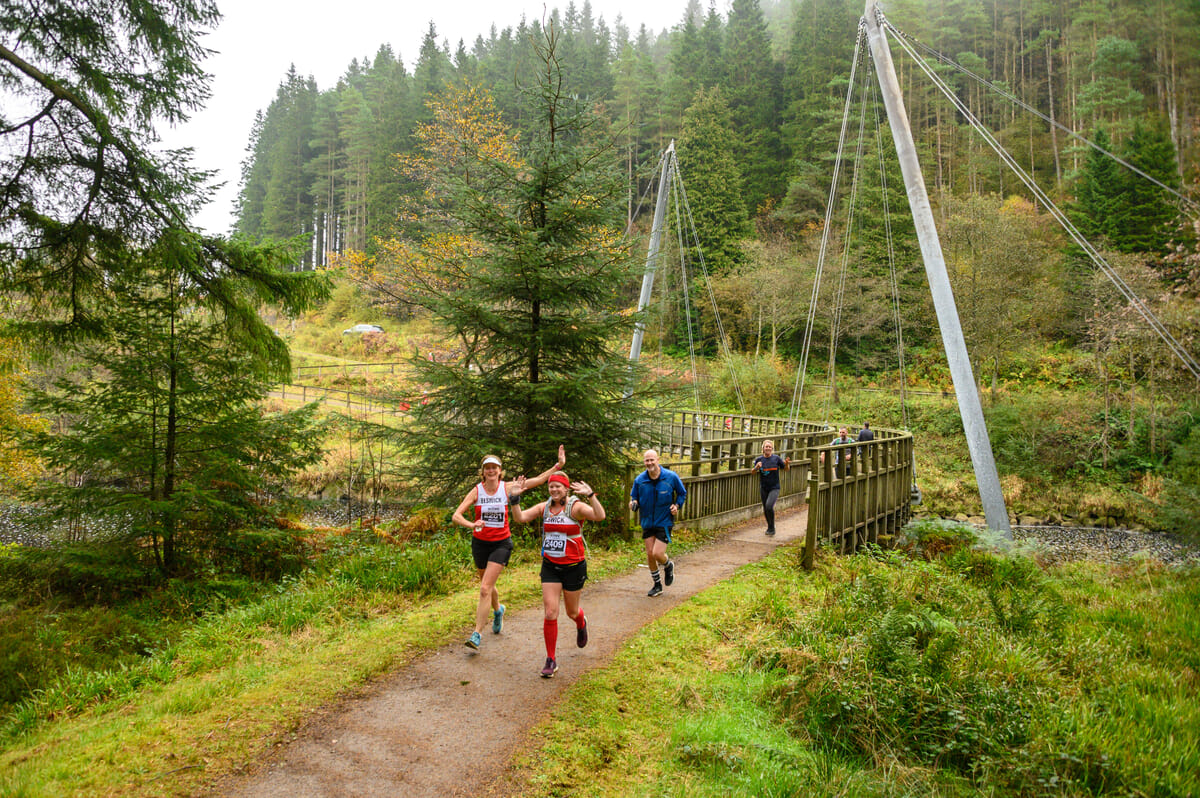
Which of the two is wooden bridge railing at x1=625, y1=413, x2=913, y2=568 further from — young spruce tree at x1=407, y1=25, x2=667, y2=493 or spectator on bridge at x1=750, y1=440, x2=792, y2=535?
young spruce tree at x1=407, y1=25, x2=667, y2=493

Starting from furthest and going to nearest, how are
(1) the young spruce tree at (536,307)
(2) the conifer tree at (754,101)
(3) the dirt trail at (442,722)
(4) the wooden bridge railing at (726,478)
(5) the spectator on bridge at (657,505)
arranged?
(2) the conifer tree at (754,101)
(4) the wooden bridge railing at (726,478)
(1) the young spruce tree at (536,307)
(5) the spectator on bridge at (657,505)
(3) the dirt trail at (442,722)

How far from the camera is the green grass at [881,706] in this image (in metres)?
3.89

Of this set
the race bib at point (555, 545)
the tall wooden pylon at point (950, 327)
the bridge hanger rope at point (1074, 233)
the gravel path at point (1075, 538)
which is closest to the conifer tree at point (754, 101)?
the gravel path at point (1075, 538)

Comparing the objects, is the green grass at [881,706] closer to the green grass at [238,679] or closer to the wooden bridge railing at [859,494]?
the green grass at [238,679]

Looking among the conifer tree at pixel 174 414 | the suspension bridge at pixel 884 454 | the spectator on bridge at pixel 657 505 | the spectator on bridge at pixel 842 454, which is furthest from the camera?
the spectator on bridge at pixel 842 454

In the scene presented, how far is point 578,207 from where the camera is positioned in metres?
9.95

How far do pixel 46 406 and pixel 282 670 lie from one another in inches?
217

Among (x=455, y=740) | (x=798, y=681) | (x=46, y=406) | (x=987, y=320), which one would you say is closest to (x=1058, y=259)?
(x=987, y=320)

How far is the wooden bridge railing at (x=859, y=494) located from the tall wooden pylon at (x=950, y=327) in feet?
5.63

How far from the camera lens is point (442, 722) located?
4555mm

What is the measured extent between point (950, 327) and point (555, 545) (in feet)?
28.9

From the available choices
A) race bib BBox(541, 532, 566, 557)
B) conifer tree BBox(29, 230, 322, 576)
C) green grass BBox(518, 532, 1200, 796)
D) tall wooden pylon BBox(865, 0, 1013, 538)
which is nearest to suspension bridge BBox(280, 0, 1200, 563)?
tall wooden pylon BBox(865, 0, 1013, 538)

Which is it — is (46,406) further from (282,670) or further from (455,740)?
(455,740)

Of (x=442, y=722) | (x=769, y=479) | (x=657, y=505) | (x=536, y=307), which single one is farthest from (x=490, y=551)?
(x=769, y=479)
